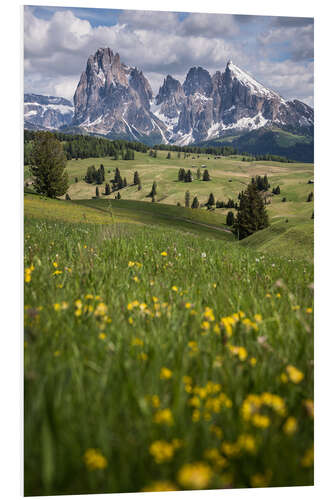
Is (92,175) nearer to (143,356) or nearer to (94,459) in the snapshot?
(143,356)

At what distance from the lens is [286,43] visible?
4.94 metres

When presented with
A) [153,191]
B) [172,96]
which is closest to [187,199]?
[153,191]

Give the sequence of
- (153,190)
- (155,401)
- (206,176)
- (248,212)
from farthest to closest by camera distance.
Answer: (206,176)
(153,190)
(248,212)
(155,401)

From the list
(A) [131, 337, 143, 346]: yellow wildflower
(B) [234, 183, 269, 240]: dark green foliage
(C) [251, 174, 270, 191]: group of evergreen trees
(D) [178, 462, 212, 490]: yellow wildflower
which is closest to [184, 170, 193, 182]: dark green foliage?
(C) [251, 174, 270, 191]: group of evergreen trees

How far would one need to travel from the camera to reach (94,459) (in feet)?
6.28

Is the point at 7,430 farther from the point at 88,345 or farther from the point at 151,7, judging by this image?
the point at 151,7

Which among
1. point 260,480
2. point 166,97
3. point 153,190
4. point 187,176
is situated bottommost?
point 260,480

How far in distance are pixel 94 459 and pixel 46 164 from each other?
7.72 metres

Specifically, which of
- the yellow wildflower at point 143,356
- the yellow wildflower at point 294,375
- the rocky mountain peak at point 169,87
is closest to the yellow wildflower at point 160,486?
the yellow wildflower at point 143,356

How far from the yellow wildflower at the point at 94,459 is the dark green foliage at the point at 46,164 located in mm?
5090

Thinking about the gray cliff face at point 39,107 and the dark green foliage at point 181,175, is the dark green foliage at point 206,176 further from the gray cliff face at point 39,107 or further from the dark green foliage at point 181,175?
the gray cliff face at point 39,107

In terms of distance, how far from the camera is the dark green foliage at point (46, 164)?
6.83m

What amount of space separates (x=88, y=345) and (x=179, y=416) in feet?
2.51

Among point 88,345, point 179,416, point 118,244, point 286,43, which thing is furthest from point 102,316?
point 286,43
